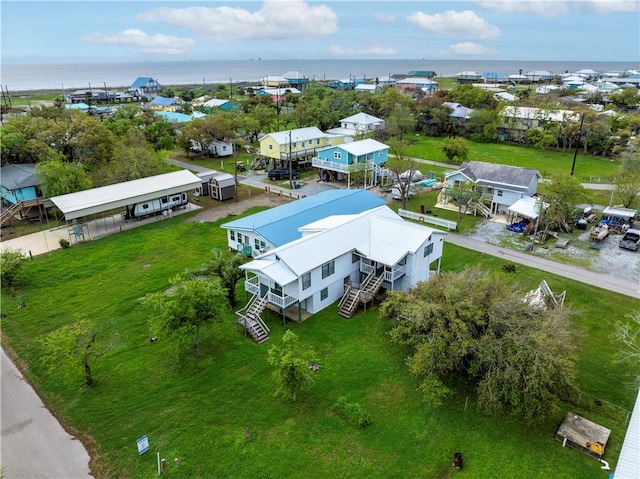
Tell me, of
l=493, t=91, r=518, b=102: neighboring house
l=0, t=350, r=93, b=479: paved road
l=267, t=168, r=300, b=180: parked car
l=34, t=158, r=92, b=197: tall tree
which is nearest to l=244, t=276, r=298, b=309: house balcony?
l=0, t=350, r=93, b=479: paved road

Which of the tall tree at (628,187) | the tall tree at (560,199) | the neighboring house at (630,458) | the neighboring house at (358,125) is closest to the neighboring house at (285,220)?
the tall tree at (560,199)

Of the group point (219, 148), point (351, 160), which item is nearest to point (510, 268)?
point (351, 160)

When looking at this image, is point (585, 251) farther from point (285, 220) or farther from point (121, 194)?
point (121, 194)

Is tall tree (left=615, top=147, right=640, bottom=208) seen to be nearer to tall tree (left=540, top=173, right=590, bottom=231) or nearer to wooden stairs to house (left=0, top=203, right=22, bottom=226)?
tall tree (left=540, top=173, right=590, bottom=231)

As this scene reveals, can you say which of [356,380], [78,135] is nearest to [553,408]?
[356,380]

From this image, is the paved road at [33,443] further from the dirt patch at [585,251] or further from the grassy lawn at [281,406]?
the dirt patch at [585,251]
